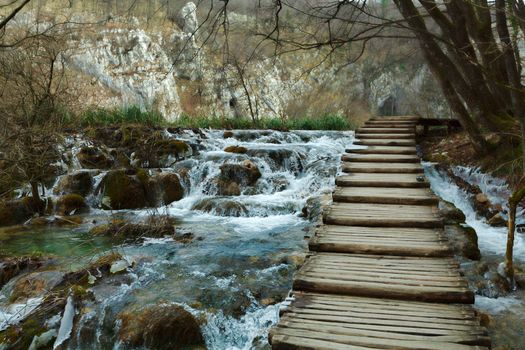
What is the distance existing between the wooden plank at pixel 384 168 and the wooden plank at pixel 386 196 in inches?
34.0

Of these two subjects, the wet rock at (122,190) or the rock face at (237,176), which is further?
the rock face at (237,176)

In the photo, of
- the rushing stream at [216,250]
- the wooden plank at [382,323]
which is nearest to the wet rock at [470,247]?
the rushing stream at [216,250]

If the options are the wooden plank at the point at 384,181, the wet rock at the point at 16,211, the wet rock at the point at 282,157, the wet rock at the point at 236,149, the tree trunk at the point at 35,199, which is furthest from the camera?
the wet rock at the point at 236,149

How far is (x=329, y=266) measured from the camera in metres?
3.06

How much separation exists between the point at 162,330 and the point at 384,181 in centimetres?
321

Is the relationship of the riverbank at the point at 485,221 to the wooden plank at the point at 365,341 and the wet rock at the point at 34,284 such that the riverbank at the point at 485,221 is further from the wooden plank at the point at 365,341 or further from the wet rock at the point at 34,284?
the wet rock at the point at 34,284

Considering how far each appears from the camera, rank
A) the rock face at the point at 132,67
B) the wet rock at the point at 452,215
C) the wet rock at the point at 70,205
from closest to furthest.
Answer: the wet rock at the point at 452,215, the wet rock at the point at 70,205, the rock face at the point at 132,67

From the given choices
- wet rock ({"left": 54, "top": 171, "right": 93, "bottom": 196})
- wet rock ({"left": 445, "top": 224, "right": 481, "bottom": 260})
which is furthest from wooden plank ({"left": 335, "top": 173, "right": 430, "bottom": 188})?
wet rock ({"left": 54, "top": 171, "right": 93, "bottom": 196})

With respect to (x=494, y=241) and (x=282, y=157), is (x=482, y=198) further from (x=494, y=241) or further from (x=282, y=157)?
(x=282, y=157)

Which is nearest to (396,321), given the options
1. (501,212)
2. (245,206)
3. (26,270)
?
(26,270)

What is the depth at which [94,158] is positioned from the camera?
1088 cm

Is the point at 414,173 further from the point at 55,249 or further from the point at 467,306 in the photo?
the point at 55,249

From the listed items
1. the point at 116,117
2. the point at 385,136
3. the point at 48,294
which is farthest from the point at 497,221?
the point at 116,117

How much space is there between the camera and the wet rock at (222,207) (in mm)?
8508
